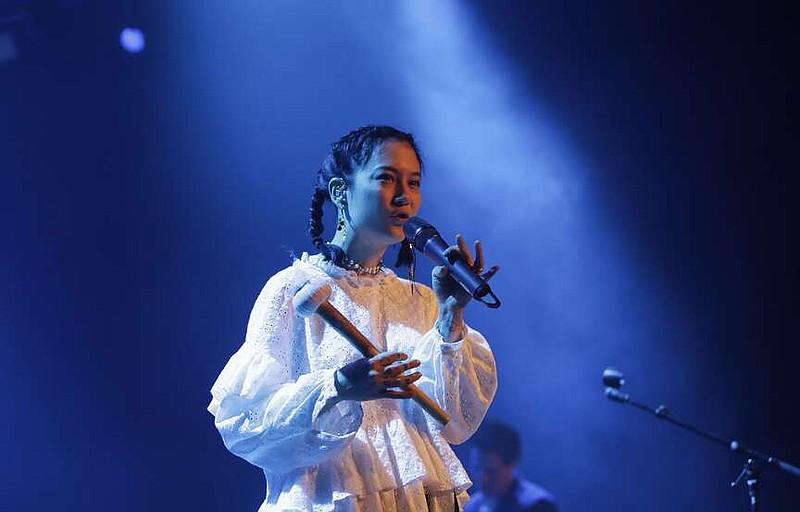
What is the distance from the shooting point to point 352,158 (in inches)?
72.8

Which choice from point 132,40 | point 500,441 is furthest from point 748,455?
point 132,40

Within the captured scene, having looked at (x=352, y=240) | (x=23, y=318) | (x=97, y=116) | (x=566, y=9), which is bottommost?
(x=352, y=240)

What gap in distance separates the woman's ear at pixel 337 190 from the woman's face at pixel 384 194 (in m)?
0.03

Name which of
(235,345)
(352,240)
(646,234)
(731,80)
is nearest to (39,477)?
(235,345)

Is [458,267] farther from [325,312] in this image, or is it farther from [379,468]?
[379,468]

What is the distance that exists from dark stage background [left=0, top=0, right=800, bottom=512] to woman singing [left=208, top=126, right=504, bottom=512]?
1.17m

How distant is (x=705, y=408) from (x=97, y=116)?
2.71 m

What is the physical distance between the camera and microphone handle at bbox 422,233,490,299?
142 centimetres

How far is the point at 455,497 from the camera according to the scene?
1.65m

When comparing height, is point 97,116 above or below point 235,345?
above

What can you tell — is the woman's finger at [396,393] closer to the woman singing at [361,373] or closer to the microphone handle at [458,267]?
the woman singing at [361,373]

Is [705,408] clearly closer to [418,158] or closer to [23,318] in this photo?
[418,158]

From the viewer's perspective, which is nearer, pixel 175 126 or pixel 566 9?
pixel 175 126

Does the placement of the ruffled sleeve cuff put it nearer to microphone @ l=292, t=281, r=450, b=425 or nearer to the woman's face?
microphone @ l=292, t=281, r=450, b=425
